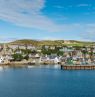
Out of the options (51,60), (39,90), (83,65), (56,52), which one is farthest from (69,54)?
(39,90)

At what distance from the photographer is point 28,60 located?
140 m

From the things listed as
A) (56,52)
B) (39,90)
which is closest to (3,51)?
(56,52)

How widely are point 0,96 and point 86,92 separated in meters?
9.96

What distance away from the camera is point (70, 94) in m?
46.4

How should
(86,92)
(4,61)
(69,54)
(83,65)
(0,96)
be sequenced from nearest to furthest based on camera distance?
1. (0,96)
2. (86,92)
3. (83,65)
4. (4,61)
5. (69,54)

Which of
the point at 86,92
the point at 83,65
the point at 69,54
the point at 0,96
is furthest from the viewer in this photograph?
the point at 69,54

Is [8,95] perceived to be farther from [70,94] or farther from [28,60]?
[28,60]

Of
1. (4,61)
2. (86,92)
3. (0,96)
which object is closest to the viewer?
(0,96)

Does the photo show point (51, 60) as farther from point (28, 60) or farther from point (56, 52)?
point (56, 52)

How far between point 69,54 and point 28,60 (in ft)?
67.8

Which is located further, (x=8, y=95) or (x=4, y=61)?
(x=4, y=61)

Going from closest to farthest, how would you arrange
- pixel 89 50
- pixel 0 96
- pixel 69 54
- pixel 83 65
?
pixel 0 96
pixel 83 65
pixel 69 54
pixel 89 50

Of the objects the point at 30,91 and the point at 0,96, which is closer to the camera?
the point at 0,96

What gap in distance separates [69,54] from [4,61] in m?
31.4
